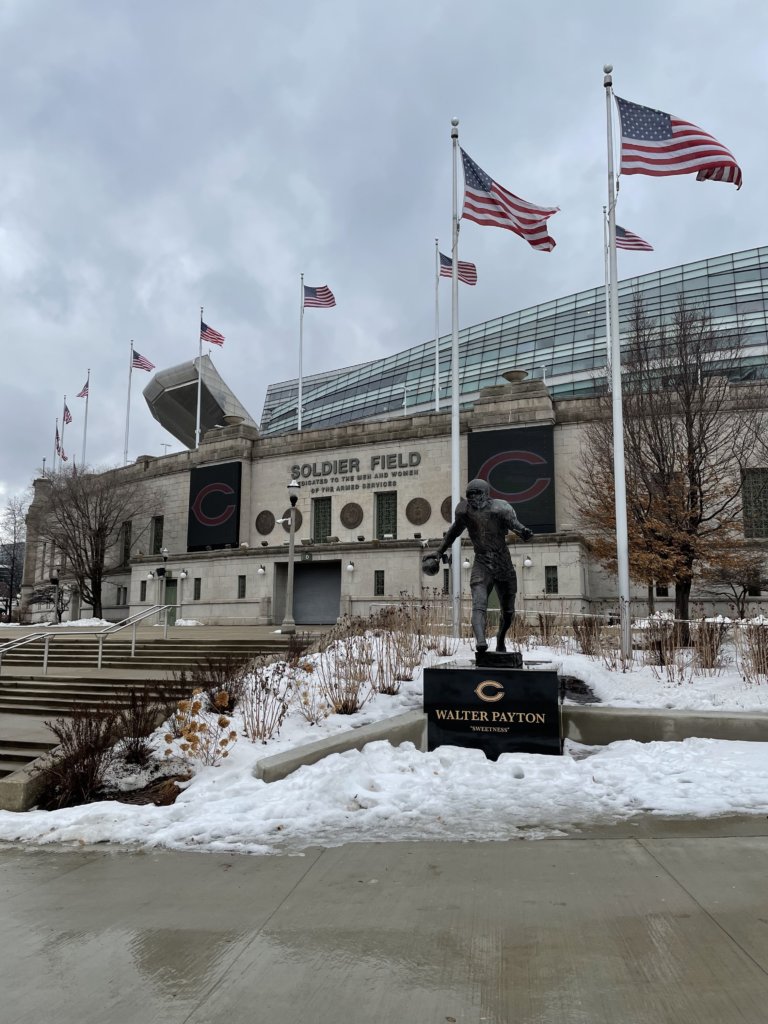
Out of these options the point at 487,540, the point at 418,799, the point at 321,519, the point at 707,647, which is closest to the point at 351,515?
the point at 321,519

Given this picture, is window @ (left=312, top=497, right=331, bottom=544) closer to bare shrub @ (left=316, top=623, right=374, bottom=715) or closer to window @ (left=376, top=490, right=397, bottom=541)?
window @ (left=376, top=490, right=397, bottom=541)

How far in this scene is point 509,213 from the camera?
1769 centimetres

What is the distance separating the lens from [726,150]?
14.1 m

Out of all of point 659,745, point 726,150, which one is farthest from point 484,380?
point 659,745

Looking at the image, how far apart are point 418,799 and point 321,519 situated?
1354 inches

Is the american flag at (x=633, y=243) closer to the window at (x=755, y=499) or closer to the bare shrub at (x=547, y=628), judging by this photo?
the window at (x=755, y=499)

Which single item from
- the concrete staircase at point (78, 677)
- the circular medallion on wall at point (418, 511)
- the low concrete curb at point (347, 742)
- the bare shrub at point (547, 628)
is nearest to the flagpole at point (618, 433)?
the bare shrub at point (547, 628)

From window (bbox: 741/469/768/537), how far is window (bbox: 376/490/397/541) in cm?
1779

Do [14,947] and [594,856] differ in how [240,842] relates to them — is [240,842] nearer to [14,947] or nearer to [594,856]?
[14,947]

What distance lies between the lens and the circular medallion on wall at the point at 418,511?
124 feet

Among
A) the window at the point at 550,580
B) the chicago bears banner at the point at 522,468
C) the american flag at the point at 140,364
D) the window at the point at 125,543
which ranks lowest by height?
the window at the point at 550,580

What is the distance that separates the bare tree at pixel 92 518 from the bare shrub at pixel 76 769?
136 feet

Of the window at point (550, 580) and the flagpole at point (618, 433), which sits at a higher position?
the flagpole at point (618, 433)

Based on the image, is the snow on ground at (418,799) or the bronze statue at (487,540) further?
the bronze statue at (487,540)
